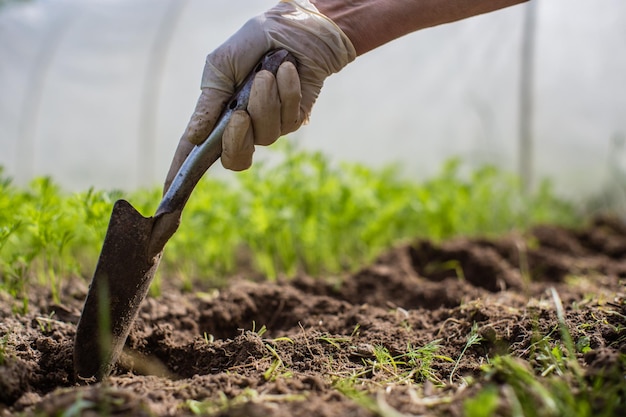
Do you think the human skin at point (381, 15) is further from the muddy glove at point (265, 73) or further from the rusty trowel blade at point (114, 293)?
the rusty trowel blade at point (114, 293)

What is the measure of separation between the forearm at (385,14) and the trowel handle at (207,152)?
0.28 m

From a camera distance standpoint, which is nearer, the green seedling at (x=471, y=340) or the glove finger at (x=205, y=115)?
the green seedling at (x=471, y=340)

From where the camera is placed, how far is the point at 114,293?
173 cm

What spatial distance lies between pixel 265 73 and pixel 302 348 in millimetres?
957

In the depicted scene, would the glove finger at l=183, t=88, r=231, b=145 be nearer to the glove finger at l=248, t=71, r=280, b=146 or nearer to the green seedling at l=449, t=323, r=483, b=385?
the glove finger at l=248, t=71, r=280, b=146

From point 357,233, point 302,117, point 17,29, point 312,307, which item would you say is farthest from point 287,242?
point 17,29

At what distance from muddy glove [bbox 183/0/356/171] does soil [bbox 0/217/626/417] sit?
2.32 feet

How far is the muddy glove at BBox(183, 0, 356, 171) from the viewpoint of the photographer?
1.94 meters

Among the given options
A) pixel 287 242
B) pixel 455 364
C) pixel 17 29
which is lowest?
pixel 287 242

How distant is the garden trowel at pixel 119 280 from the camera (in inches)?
66.9

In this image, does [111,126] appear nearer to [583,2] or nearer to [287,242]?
[287,242]

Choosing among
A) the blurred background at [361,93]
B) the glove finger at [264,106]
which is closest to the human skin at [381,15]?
the glove finger at [264,106]

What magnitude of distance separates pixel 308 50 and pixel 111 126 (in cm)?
666

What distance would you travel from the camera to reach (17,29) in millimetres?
7590
